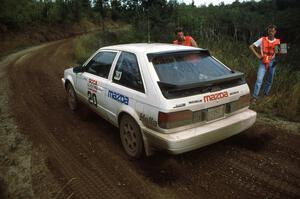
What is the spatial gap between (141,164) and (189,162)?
703 mm

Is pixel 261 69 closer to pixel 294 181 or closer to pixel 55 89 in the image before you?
pixel 294 181

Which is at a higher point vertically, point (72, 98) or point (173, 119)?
point (173, 119)

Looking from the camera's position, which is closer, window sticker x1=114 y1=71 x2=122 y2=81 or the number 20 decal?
window sticker x1=114 y1=71 x2=122 y2=81

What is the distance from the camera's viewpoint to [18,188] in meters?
3.49

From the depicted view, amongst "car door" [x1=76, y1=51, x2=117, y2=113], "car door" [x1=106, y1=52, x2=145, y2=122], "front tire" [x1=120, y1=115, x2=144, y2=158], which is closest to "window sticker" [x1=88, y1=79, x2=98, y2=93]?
"car door" [x1=76, y1=51, x2=117, y2=113]

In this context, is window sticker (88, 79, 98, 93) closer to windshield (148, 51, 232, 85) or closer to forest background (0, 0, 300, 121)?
windshield (148, 51, 232, 85)

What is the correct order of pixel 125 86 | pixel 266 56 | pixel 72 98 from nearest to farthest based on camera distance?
pixel 125 86, pixel 266 56, pixel 72 98

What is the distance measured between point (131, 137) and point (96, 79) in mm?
1389

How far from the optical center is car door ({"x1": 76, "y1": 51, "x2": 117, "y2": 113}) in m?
4.60

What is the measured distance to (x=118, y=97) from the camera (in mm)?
4105

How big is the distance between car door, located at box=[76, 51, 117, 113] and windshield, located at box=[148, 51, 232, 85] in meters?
1.07

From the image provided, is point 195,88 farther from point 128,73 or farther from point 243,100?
point 128,73

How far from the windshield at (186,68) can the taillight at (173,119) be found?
1.29ft

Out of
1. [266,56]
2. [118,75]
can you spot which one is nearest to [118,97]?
[118,75]
